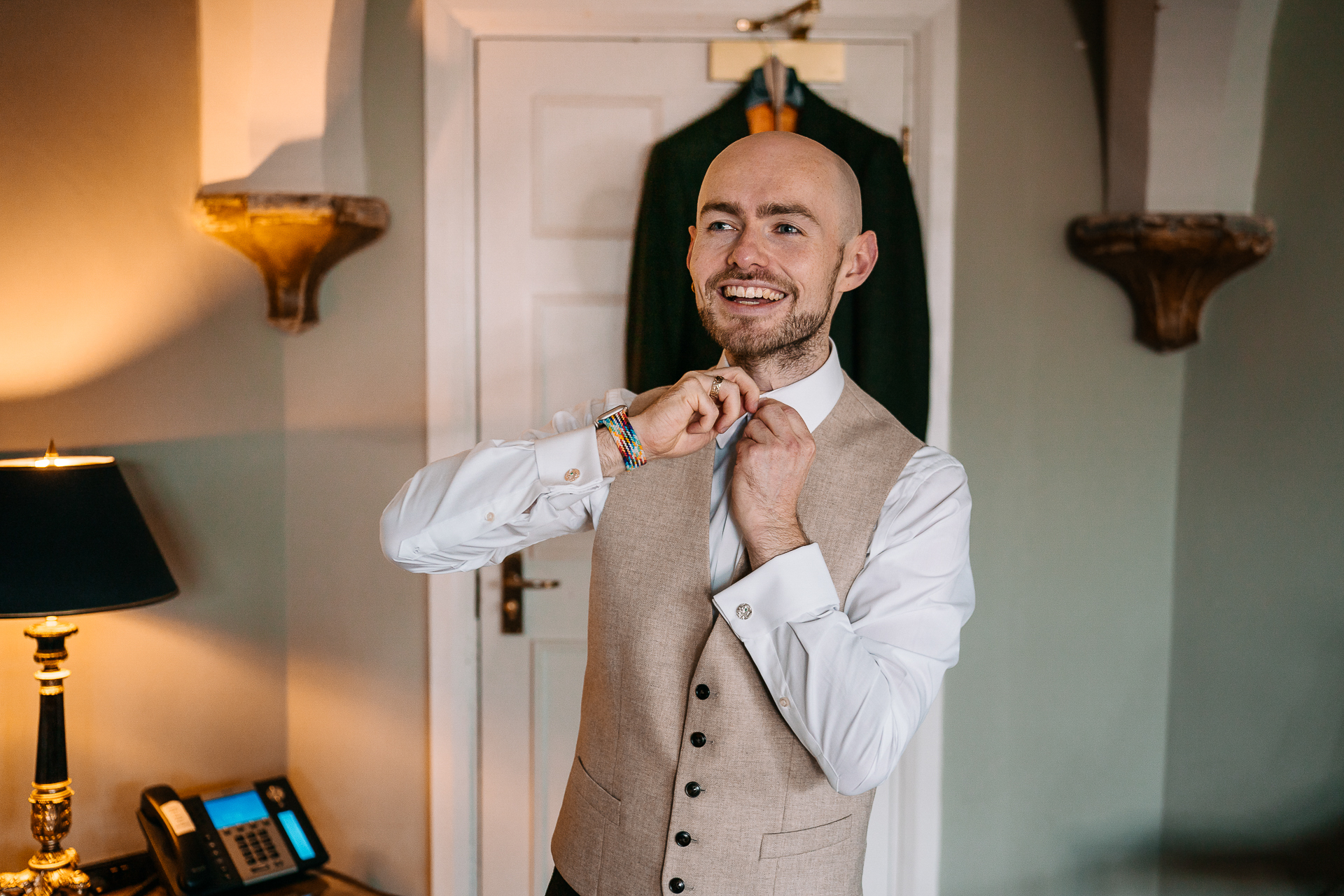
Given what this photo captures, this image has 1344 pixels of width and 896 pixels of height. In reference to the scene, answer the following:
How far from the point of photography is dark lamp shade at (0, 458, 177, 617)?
5.45ft

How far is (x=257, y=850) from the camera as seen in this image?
1949 millimetres

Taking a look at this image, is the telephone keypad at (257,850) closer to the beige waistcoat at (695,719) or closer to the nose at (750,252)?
the beige waistcoat at (695,719)

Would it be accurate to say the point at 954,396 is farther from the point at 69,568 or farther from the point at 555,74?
the point at 69,568

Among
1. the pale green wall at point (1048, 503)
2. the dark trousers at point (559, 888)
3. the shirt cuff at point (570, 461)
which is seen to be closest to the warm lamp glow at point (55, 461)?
the shirt cuff at point (570, 461)

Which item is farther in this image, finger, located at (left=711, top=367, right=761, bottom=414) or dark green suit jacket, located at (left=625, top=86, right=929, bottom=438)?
dark green suit jacket, located at (left=625, top=86, right=929, bottom=438)

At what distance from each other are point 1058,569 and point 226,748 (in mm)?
2118

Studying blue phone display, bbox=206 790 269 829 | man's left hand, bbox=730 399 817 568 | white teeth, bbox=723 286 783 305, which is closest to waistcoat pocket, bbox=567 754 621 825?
man's left hand, bbox=730 399 817 568

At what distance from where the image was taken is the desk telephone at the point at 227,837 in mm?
1862

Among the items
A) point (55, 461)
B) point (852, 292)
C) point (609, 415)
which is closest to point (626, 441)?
point (609, 415)

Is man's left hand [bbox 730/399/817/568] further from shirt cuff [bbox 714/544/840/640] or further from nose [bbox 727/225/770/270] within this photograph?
nose [bbox 727/225/770/270]

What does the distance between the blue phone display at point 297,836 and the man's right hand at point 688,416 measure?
1.35 metres

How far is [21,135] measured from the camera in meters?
2.05

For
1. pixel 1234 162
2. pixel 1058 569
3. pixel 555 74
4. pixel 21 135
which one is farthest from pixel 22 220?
pixel 1234 162

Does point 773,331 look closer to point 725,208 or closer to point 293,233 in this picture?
point 725,208
